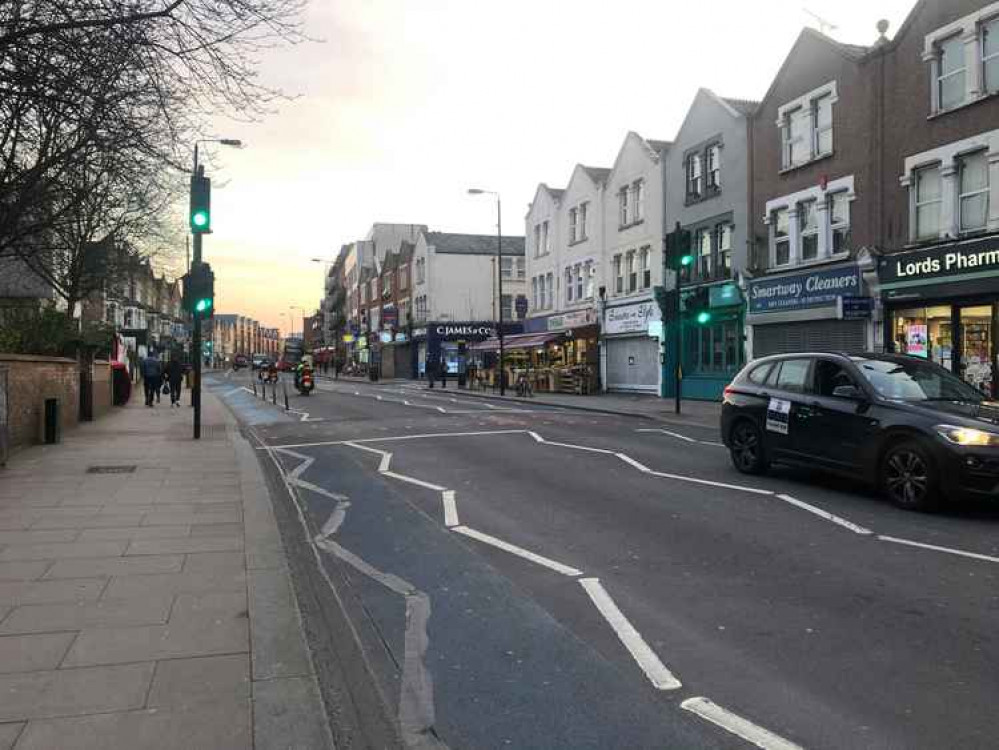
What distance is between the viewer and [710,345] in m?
29.5

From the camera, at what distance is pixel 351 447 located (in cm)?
1489

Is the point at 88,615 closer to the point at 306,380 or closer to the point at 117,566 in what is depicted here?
the point at 117,566

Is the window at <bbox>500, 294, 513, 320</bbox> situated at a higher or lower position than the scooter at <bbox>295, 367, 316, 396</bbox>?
higher

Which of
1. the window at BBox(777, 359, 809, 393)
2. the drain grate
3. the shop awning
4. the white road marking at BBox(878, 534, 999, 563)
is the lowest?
the white road marking at BBox(878, 534, 999, 563)

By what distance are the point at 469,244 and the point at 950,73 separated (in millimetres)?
48728

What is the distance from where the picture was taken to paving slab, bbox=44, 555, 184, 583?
5.69 m

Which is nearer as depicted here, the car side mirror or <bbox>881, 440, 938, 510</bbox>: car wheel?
<bbox>881, 440, 938, 510</bbox>: car wheel

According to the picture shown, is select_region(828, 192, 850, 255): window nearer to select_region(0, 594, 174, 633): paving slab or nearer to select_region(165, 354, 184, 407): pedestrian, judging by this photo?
select_region(0, 594, 174, 633): paving slab

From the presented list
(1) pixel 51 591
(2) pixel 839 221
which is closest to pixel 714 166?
(2) pixel 839 221

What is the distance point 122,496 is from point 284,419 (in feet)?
43.2

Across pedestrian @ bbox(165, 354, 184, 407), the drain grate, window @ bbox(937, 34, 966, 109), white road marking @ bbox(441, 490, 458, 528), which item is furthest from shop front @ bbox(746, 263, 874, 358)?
pedestrian @ bbox(165, 354, 184, 407)

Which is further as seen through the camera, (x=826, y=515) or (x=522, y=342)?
(x=522, y=342)

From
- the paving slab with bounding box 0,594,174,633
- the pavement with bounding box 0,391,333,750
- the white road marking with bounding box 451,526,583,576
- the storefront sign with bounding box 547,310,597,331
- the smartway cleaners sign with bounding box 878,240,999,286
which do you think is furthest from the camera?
the storefront sign with bounding box 547,310,597,331

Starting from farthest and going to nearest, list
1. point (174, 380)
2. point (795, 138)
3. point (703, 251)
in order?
point (703, 251)
point (174, 380)
point (795, 138)
